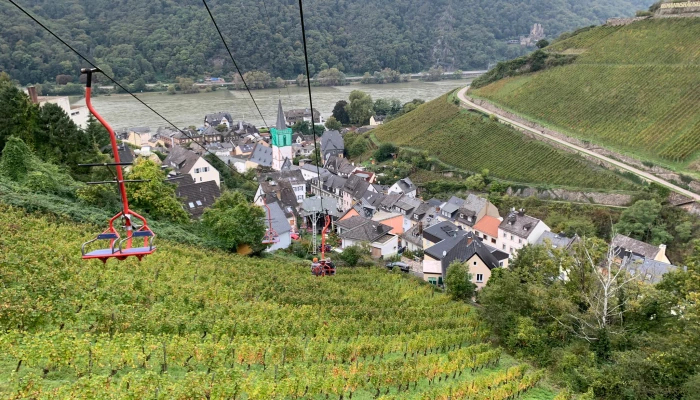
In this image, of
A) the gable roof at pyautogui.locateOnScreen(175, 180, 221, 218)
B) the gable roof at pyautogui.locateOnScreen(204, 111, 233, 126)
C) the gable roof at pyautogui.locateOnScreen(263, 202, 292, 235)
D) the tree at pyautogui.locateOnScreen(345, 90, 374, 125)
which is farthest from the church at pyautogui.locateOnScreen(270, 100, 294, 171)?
the tree at pyautogui.locateOnScreen(345, 90, 374, 125)

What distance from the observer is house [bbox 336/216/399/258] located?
31188mm

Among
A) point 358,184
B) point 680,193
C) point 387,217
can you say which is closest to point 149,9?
point 358,184

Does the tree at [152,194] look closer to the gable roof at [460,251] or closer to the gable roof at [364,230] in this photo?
the gable roof at [364,230]

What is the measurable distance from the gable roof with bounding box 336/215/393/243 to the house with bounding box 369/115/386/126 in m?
42.9

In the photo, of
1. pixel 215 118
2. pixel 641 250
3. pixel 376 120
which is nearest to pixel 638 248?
pixel 641 250

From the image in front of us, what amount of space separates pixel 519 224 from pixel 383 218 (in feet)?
29.5

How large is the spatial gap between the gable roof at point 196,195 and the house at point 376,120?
4416 cm

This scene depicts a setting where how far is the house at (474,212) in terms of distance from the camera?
34.7 m

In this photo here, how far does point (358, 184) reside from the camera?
42.4 m

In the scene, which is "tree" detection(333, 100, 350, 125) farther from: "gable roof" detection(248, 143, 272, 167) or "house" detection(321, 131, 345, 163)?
"gable roof" detection(248, 143, 272, 167)

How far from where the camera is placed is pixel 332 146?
194 feet

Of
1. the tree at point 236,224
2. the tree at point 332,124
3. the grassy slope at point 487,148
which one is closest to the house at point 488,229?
the grassy slope at point 487,148

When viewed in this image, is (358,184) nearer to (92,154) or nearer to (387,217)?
(387,217)

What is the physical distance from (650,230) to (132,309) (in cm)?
3107
